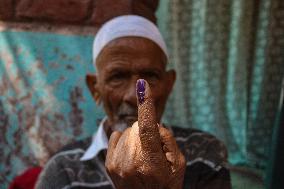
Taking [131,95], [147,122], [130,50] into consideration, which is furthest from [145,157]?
[130,50]

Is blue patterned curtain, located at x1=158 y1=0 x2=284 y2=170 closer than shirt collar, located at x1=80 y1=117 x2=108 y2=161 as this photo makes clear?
No

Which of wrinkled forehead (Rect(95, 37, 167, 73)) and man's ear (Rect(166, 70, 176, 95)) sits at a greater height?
wrinkled forehead (Rect(95, 37, 167, 73))

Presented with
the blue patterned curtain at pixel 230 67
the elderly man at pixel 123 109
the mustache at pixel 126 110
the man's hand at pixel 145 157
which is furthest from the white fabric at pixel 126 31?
the man's hand at pixel 145 157

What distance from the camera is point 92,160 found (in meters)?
1.91

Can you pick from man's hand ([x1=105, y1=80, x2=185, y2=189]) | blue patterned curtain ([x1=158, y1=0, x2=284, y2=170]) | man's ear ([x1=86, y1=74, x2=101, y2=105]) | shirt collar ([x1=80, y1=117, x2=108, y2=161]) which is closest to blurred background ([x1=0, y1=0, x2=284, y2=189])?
blue patterned curtain ([x1=158, y1=0, x2=284, y2=170])

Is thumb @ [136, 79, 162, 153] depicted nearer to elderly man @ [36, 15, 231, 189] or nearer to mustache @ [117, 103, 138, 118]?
elderly man @ [36, 15, 231, 189]

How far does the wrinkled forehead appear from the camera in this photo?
1.84 m

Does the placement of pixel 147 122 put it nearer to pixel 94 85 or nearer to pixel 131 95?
pixel 131 95

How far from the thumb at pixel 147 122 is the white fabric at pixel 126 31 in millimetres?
954

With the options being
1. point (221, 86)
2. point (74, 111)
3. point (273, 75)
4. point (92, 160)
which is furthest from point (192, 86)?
point (92, 160)

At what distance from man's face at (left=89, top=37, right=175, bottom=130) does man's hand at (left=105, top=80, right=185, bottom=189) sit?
2.31ft

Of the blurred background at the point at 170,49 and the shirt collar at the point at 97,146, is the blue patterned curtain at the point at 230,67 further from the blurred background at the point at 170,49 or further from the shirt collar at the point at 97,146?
the shirt collar at the point at 97,146

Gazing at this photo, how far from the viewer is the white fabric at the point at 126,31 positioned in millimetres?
1904

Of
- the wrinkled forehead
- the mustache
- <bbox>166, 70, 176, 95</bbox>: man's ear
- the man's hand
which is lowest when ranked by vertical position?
the mustache
